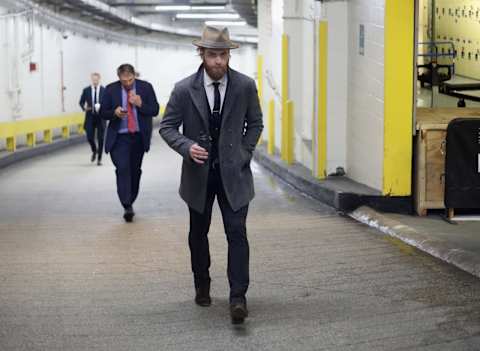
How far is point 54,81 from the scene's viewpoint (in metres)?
28.5

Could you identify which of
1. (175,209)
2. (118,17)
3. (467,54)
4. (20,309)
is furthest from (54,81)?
(20,309)

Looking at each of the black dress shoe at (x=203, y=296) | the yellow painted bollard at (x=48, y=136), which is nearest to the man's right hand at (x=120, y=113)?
the black dress shoe at (x=203, y=296)

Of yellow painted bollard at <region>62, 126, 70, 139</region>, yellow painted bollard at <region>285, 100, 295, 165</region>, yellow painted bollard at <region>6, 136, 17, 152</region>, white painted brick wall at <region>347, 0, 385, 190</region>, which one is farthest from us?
yellow painted bollard at <region>62, 126, 70, 139</region>

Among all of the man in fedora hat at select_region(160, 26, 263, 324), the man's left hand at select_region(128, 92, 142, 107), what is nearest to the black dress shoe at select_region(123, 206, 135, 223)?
the man's left hand at select_region(128, 92, 142, 107)

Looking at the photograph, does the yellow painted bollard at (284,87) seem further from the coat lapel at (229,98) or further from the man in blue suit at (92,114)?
the coat lapel at (229,98)

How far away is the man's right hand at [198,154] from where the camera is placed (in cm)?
670

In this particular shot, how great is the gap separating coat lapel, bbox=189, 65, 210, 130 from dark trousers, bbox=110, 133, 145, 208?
507cm

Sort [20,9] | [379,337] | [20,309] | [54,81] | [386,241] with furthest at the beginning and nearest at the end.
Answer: [54,81], [20,9], [386,241], [20,309], [379,337]

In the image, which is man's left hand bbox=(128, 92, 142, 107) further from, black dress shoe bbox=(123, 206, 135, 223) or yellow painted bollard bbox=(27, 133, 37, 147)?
yellow painted bollard bbox=(27, 133, 37, 147)

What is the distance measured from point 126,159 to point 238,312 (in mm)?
5586

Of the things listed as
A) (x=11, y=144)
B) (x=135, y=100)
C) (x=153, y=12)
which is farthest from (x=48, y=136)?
(x=135, y=100)

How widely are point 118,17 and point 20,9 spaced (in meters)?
9.47

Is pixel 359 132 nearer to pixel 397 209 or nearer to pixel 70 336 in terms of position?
pixel 397 209

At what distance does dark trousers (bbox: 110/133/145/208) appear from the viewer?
11969mm
